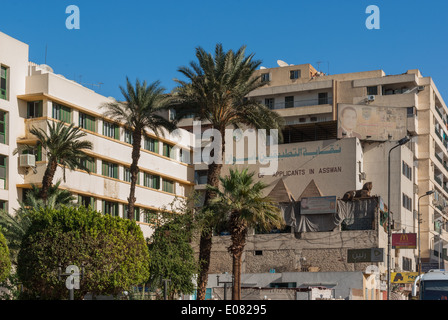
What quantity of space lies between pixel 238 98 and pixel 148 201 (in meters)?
22.5

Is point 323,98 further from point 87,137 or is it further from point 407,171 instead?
point 87,137

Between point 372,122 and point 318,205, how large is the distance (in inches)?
683

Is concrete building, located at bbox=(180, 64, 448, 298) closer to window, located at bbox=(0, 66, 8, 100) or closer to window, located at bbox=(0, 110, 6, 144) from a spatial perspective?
window, located at bbox=(0, 110, 6, 144)

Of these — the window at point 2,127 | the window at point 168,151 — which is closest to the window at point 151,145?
the window at point 168,151

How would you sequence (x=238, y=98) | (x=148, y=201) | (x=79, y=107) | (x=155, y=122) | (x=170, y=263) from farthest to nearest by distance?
(x=148, y=201), (x=79, y=107), (x=155, y=122), (x=238, y=98), (x=170, y=263)

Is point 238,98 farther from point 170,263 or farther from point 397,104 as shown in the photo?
point 397,104

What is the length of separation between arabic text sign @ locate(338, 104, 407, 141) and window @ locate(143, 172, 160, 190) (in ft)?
64.7

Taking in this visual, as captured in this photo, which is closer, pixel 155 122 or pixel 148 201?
pixel 155 122

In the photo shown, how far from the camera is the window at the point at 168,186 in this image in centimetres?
6731

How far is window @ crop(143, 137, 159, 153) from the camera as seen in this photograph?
6488 cm

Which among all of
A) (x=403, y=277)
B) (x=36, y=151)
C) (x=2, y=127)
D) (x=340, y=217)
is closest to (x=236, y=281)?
(x=403, y=277)
